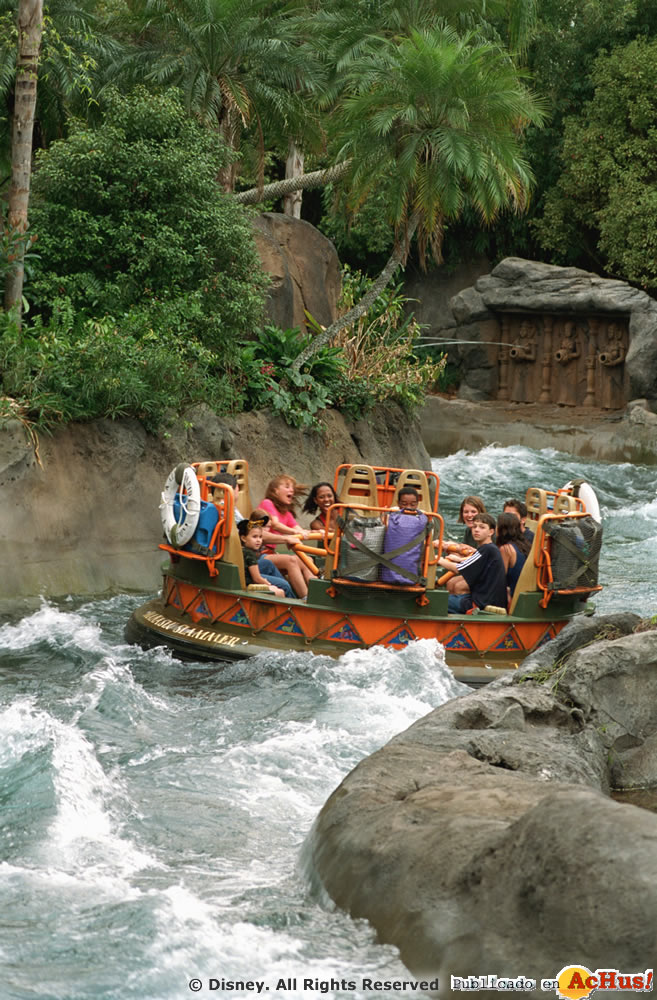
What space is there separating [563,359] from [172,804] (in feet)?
78.4

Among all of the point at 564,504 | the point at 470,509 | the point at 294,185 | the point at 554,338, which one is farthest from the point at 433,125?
the point at 554,338

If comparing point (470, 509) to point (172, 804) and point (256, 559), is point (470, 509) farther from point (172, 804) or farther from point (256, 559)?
point (172, 804)

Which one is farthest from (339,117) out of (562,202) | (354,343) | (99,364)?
(562,202)

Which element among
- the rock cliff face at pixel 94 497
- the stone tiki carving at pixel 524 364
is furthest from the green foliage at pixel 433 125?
the stone tiki carving at pixel 524 364

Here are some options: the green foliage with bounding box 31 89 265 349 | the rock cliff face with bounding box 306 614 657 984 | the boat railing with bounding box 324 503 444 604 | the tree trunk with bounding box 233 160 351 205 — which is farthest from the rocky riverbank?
the tree trunk with bounding box 233 160 351 205

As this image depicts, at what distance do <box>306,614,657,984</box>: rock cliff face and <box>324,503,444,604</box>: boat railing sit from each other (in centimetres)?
265

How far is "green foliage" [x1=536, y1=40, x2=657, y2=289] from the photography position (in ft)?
95.3

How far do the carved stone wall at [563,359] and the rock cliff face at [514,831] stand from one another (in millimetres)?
22769

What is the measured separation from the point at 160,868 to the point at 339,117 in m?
13.3

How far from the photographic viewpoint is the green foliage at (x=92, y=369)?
1222 cm

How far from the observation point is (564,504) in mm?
10195

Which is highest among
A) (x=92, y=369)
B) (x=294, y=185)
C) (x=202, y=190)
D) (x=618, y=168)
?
(x=618, y=168)

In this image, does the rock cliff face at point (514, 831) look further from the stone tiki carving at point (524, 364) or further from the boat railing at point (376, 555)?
the stone tiki carving at point (524, 364)

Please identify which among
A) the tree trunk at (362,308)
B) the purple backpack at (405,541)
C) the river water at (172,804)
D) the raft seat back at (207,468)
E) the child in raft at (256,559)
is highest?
the tree trunk at (362,308)
